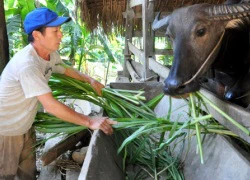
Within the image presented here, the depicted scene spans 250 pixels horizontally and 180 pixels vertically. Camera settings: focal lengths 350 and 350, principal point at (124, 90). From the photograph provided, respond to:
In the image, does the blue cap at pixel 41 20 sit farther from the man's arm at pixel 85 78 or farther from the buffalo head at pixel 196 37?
the buffalo head at pixel 196 37

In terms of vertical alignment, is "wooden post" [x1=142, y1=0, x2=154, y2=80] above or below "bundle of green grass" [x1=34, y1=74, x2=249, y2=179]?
above

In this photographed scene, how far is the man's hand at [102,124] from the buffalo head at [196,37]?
587mm

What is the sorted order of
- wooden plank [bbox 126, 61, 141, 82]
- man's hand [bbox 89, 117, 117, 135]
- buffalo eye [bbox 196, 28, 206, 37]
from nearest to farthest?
1. buffalo eye [bbox 196, 28, 206, 37]
2. man's hand [bbox 89, 117, 117, 135]
3. wooden plank [bbox 126, 61, 141, 82]

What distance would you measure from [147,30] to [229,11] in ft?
7.25

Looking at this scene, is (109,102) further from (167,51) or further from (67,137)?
(167,51)

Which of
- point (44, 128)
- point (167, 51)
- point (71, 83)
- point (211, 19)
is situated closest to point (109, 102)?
point (71, 83)

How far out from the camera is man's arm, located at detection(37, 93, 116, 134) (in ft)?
7.86

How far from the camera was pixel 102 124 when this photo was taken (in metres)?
2.52

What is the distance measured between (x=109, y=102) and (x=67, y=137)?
1.56ft

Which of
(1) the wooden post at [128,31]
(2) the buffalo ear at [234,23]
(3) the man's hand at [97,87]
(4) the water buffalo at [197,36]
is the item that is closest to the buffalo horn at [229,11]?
(4) the water buffalo at [197,36]

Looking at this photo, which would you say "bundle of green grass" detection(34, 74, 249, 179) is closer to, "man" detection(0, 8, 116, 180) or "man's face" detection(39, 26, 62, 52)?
"man" detection(0, 8, 116, 180)

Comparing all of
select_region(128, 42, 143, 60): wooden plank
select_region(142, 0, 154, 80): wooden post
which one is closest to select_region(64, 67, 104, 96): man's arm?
select_region(142, 0, 154, 80): wooden post

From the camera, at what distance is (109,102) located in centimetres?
302

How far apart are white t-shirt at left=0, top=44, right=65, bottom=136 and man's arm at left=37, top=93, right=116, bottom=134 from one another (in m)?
0.07
